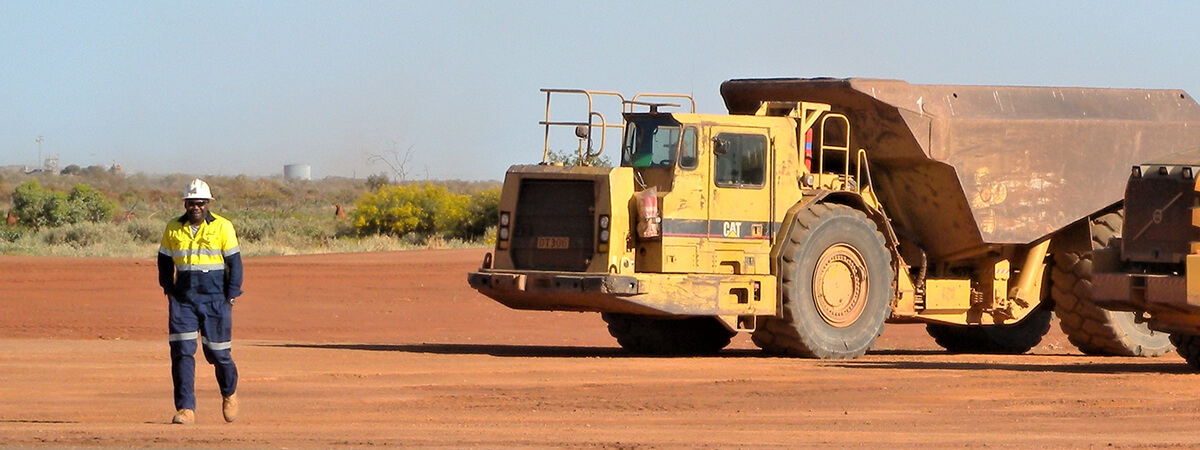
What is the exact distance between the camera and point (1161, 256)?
1569 centimetres

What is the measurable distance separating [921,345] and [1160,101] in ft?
20.8

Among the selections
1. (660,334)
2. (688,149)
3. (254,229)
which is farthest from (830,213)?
(254,229)

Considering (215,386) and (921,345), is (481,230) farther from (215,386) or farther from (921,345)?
(215,386)

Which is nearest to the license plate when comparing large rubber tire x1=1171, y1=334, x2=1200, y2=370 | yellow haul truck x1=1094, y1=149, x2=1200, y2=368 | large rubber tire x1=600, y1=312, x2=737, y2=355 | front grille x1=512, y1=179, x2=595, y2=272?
front grille x1=512, y1=179, x2=595, y2=272

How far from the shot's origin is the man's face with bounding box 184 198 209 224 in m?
11.9

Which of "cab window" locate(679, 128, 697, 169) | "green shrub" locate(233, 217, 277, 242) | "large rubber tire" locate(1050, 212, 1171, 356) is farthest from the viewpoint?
"green shrub" locate(233, 217, 277, 242)

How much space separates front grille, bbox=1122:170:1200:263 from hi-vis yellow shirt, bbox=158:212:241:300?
26.1ft

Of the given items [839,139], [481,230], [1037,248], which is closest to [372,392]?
[839,139]

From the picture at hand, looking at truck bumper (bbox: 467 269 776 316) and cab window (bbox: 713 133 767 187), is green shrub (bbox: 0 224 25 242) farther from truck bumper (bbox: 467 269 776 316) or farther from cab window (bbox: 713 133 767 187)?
cab window (bbox: 713 133 767 187)

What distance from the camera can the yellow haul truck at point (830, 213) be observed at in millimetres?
17312

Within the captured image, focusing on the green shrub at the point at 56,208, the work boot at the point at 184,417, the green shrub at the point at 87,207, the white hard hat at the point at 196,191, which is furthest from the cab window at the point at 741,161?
the green shrub at the point at 87,207

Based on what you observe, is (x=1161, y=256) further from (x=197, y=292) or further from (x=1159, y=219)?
(x=197, y=292)

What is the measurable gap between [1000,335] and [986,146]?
3561mm

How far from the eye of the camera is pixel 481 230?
44656mm
